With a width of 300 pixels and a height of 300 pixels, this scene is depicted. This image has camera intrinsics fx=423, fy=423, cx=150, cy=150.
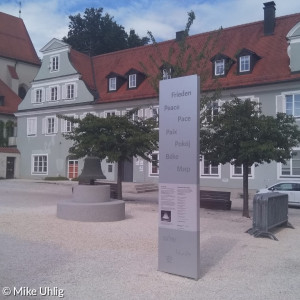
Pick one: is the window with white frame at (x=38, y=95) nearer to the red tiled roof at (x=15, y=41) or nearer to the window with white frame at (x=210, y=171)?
the red tiled roof at (x=15, y=41)

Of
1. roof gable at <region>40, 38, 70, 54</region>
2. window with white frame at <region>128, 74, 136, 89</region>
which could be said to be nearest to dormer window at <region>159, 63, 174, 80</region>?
window with white frame at <region>128, 74, 136, 89</region>

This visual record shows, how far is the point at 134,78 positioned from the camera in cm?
3597

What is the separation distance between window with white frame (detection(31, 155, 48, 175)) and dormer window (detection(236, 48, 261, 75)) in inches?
770

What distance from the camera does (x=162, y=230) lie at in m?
7.59

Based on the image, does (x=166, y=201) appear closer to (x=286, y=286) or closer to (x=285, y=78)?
(x=286, y=286)

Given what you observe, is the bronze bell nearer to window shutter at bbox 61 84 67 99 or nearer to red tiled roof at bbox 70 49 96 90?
red tiled roof at bbox 70 49 96 90

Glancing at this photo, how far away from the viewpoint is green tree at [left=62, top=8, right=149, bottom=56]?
55.9 metres

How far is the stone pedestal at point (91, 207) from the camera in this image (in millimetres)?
12922

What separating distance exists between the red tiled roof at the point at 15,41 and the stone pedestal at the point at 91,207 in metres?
43.7

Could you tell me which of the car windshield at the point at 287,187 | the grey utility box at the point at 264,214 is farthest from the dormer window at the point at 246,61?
the grey utility box at the point at 264,214

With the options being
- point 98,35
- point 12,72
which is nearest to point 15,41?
point 12,72

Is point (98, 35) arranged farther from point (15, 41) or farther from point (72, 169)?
point (72, 169)

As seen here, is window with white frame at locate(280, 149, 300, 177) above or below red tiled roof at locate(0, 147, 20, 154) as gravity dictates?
below

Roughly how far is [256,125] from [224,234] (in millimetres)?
4956
